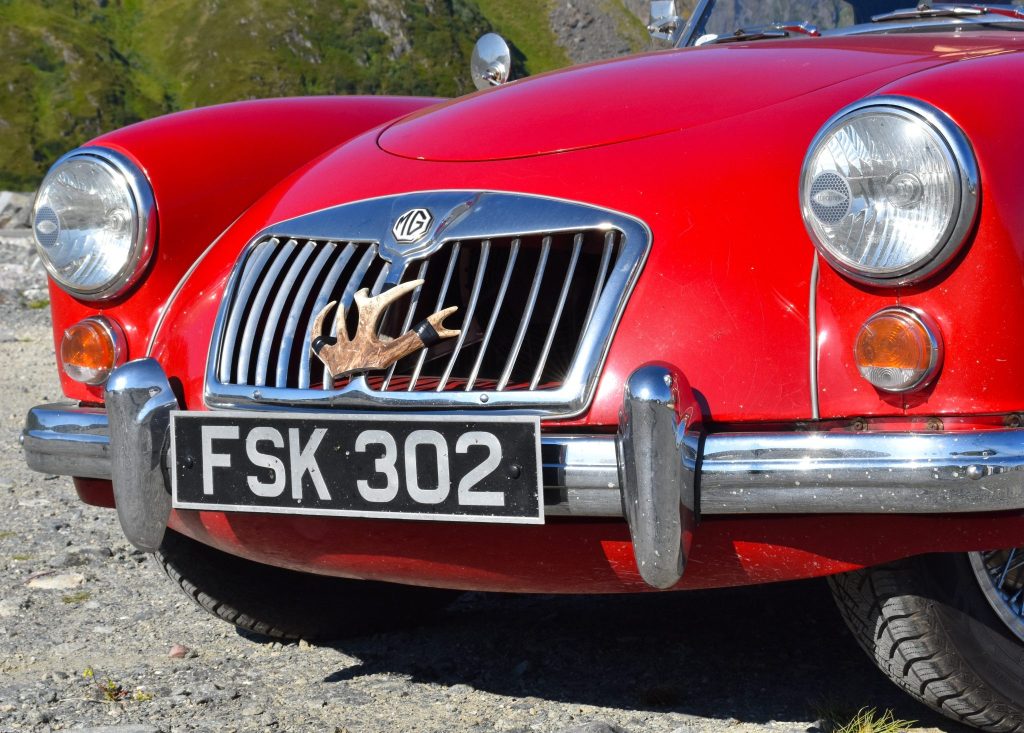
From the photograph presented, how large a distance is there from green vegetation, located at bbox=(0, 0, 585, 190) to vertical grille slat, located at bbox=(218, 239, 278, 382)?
80.9 meters

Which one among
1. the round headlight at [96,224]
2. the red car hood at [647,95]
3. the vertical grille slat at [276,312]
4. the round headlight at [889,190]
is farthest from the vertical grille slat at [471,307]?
Answer: the round headlight at [96,224]

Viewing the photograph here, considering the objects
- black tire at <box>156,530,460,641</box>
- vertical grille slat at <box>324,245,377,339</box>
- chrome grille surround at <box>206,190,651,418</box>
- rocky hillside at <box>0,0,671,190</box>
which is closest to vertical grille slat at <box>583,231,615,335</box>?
chrome grille surround at <box>206,190,651,418</box>

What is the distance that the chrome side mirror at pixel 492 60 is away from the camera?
3949 mm

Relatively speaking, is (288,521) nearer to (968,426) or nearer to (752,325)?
(752,325)

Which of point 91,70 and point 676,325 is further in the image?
point 91,70

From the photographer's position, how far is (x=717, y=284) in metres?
2.12

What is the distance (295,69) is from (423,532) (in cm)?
8854

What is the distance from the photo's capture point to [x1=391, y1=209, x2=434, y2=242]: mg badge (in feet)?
7.66

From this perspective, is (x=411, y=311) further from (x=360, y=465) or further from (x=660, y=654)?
(x=660, y=654)

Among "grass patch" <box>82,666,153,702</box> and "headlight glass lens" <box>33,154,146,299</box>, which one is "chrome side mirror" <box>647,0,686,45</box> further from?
"grass patch" <box>82,666,153,702</box>

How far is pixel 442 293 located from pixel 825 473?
712 mm

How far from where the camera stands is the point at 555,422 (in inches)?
83.4

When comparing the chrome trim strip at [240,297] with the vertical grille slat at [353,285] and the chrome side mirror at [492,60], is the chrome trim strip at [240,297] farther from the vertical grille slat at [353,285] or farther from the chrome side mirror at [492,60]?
the chrome side mirror at [492,60]

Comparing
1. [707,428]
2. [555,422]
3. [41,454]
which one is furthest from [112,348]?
[707,428]
